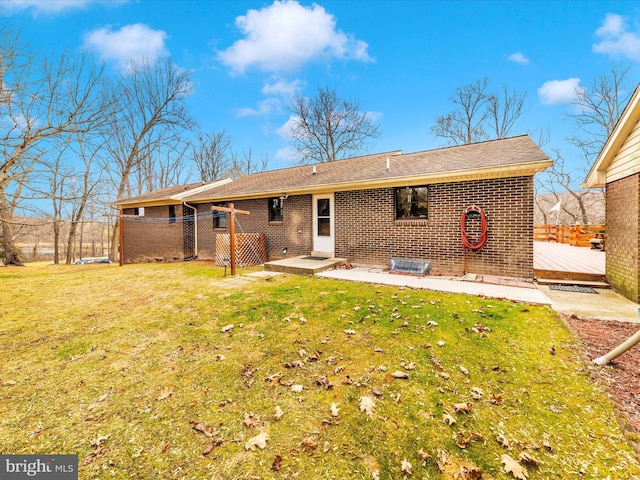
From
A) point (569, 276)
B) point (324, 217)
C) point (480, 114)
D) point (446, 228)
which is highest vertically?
point (480, 114)

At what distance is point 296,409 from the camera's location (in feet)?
8.48

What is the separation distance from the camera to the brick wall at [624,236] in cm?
552

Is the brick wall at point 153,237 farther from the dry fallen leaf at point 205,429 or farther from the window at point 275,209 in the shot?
the dry fallen leaf at point 205,429

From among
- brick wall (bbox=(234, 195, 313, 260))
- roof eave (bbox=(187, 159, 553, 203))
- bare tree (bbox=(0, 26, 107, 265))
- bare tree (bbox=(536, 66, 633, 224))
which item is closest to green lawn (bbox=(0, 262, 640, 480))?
roof eave (bbox=(187, 159, 553, 203))

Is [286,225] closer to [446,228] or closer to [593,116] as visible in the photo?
[446,228]

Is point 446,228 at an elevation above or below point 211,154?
below

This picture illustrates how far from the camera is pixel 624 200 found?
6.09 metres

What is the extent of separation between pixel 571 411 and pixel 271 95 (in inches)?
1226

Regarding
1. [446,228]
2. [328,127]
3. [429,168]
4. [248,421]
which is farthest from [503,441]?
[328,127]

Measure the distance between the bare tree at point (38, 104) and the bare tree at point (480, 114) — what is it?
2731cm

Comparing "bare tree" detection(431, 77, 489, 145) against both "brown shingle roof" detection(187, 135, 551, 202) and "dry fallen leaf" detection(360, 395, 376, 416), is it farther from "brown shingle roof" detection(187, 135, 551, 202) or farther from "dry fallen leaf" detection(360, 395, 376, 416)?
"dry fallen leaf" detection(360, 395, 376, 416)

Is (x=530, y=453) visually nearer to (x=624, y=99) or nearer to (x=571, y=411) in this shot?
(x=571, y=411)

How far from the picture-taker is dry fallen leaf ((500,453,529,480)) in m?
1.86

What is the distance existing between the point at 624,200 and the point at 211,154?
3175cm
